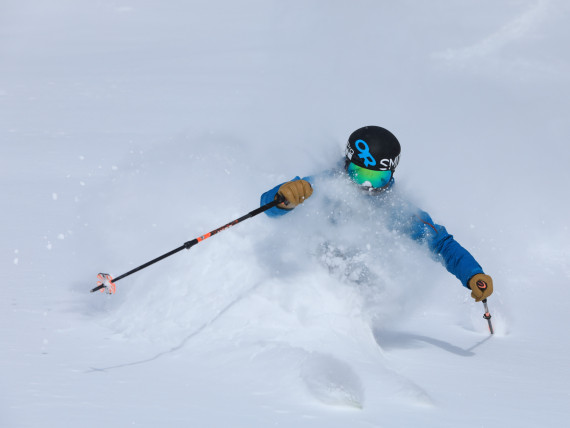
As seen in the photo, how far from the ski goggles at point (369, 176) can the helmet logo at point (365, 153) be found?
0.19ft

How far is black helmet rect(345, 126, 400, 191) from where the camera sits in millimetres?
4121

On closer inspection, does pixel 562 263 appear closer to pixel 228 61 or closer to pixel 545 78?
pixel 545 78

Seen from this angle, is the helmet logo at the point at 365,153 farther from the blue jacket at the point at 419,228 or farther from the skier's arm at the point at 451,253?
the skier's arm at the point at 451,253

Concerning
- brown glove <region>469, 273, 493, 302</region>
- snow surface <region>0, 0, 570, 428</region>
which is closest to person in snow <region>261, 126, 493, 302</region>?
brown glove <region>469, 273, 493, 302</region>

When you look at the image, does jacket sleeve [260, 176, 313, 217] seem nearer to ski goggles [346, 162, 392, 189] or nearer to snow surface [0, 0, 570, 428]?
snow surface [0, 0, 570, 428]

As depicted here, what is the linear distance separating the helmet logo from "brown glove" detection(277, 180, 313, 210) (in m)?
0.41

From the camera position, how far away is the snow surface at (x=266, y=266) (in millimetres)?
3006

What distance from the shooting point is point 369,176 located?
419 cm

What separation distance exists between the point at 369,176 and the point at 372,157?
0.14 metres

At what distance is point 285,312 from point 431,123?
8.10 m

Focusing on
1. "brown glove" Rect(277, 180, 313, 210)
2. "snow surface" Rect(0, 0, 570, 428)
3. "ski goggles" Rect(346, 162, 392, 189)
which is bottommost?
"snow surface" Rect(0, 0, 570, 428)

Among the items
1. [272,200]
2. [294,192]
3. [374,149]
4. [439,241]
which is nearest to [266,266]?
[272,200]

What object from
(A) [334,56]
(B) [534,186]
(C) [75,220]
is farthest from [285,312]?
(A) [334,56]

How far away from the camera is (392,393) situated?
123 inches
